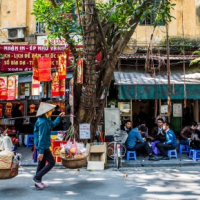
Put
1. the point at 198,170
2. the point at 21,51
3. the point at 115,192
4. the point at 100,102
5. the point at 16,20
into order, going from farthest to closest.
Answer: the point at 16,20, the point at 21,51, the point at 100,102, the point at 198,170, the point at 115,192

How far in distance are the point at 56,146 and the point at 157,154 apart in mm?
3684

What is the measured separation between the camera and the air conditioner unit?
12773 millimetres

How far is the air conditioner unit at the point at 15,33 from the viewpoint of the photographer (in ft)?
41.9

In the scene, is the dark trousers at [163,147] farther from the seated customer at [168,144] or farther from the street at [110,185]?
the street at [110,185]

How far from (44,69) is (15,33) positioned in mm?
4839

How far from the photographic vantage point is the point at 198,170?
7.37 m

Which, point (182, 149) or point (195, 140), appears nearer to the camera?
point (195, 140)

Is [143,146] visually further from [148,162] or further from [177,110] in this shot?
[177,110]

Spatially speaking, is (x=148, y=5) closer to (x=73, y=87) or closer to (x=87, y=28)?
(x=87, y=28)

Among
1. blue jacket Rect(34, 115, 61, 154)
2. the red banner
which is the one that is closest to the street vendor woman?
blue jacket Rect(34, 115, 61, 154)

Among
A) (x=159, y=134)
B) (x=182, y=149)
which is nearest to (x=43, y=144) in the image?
(x=159, y=134)

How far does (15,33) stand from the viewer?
1285 cm

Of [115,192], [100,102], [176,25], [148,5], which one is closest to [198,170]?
[115,192]

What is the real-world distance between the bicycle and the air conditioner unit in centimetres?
766
